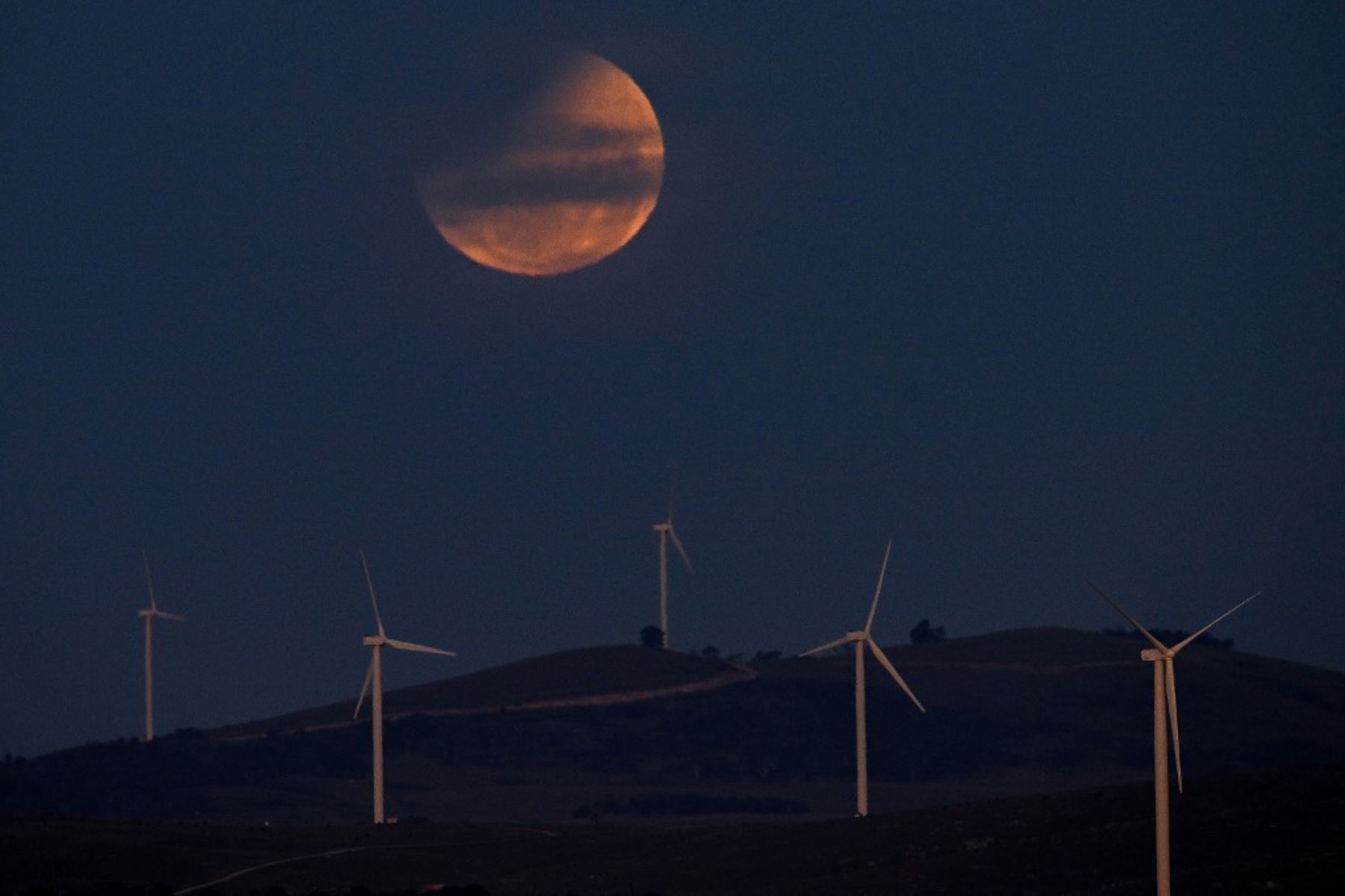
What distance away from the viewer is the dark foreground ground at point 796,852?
312 ft

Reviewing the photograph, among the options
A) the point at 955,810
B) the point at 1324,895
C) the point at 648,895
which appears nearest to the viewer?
the point at 1324,895

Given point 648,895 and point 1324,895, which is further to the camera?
point 648,895

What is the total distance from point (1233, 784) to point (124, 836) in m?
61.4

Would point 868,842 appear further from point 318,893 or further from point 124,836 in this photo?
point 124,836

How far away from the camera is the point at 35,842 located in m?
124

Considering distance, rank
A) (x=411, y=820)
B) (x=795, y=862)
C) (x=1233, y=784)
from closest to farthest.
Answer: (x=1233, y=784) < (x=795, y=862) < (x=411, y=820)

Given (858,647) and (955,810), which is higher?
(858,647)

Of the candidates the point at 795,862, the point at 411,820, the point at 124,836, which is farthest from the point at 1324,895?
the point at 411,820

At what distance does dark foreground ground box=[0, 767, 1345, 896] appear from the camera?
9500 cm

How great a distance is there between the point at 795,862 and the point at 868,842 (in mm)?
4385

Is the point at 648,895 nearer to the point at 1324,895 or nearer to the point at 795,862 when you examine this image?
the point at 795,862

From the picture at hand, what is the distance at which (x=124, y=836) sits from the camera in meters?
128

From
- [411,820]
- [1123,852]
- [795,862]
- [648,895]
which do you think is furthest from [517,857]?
[411,820]

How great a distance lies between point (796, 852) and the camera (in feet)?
Answer: 380
